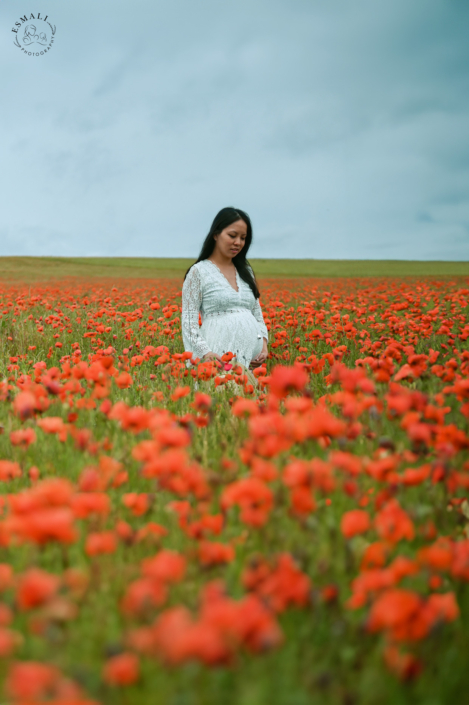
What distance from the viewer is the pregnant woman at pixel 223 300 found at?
514 centimetres

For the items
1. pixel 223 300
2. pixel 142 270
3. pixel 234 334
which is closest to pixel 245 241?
pixel 223 300

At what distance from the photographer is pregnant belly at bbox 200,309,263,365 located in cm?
517

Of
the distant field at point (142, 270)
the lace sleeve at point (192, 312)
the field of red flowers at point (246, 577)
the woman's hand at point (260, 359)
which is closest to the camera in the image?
the field of red flowers at point (246, 577)

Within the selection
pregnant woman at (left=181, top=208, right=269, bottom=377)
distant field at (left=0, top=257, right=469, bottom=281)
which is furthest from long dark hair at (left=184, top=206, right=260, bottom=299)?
distant field at (left=0, top=257, right=469, bottom=281)

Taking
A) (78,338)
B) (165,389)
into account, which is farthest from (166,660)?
(78,338)

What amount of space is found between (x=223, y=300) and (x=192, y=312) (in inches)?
13.6

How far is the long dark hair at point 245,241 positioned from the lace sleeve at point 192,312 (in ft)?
0.33

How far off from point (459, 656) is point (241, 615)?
75cm

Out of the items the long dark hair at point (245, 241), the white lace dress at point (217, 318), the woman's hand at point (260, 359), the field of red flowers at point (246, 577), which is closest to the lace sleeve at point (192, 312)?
the white lace dress at point (217, 318)

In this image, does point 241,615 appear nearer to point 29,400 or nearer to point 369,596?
point 369,596

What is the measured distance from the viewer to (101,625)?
127 centimetres

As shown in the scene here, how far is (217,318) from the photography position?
5.30 m

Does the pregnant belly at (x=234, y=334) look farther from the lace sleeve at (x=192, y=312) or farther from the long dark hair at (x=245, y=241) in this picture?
the long dark hair at (x=245, y=241)

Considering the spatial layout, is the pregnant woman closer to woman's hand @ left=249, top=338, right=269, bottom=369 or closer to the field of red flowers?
woman's hand @ left=249, top=338, right=269, bottom=369
